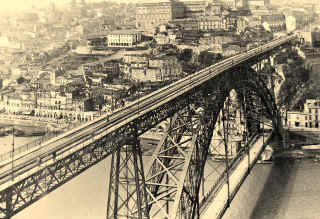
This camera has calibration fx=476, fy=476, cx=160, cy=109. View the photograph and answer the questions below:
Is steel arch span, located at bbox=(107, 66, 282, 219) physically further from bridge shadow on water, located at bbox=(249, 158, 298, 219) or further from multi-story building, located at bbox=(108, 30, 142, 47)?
multi-story building, located at bbox=(108, 30, 142, 47)

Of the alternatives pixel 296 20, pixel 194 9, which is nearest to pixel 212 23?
pixel 194 9

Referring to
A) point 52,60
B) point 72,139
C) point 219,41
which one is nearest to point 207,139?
point 72,139

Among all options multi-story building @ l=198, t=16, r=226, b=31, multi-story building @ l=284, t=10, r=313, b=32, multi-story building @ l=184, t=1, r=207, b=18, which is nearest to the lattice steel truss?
multi-story building @ l=198, t=16, r=226, b=31

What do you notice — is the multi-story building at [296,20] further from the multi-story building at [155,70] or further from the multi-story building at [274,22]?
Result: the multi-story building at [155,70]

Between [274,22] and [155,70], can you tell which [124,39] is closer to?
[155,70]

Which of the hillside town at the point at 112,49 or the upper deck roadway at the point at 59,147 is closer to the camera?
the upper deck roadway at the point at 59,147

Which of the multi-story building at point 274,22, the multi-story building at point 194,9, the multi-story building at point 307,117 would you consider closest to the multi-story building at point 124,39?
the multi-story building at point 194,9

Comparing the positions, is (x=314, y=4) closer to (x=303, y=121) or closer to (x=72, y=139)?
(x=303, y=121)

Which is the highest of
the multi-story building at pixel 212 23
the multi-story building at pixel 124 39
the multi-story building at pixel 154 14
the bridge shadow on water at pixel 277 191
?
the multi-story building at pixel 154 14
